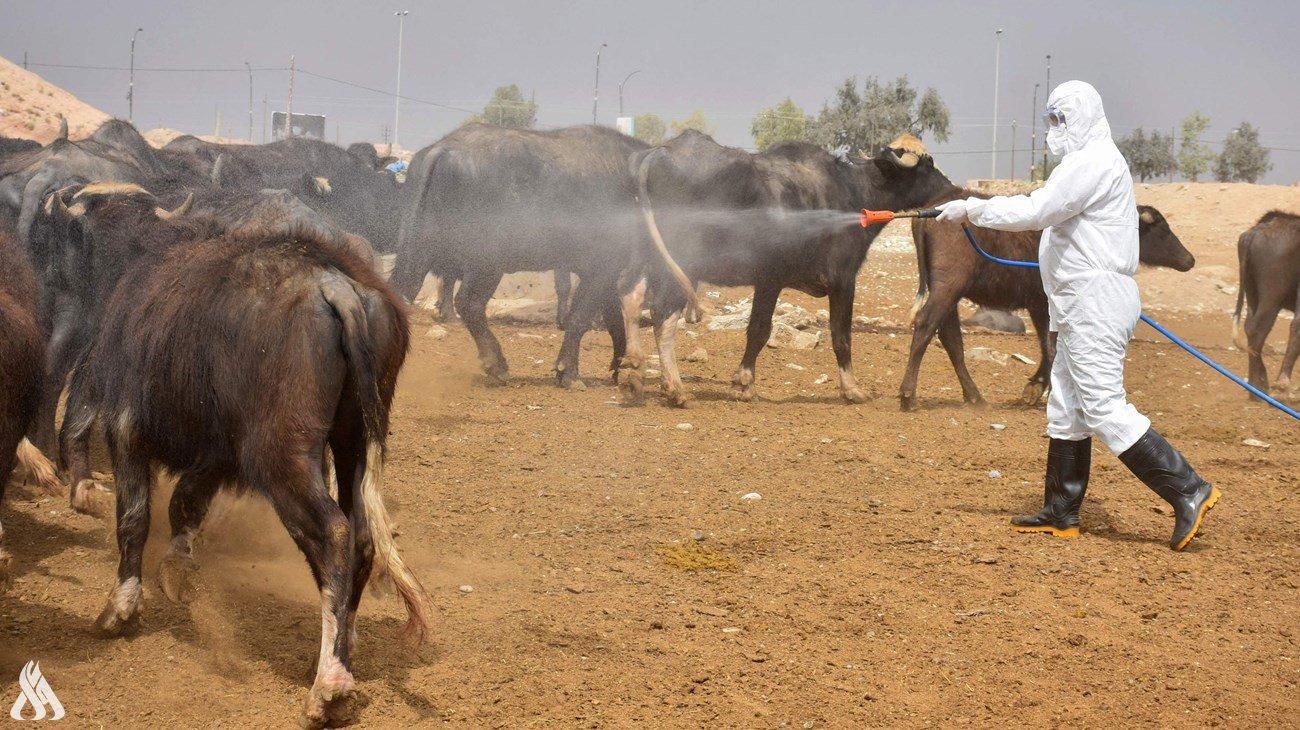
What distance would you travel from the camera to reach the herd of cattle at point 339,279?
171 inches

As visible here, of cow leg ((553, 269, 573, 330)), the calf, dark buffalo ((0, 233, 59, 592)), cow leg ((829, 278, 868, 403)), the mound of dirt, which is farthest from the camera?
the mound of dirt

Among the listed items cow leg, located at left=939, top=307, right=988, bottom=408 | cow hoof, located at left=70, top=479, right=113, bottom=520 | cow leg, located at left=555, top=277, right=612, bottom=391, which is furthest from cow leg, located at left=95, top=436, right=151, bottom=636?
cow leg, located at left=939, top=307, right=988, bottom=408

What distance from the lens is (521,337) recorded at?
1466 cm

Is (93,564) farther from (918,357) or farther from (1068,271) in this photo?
(918,357)

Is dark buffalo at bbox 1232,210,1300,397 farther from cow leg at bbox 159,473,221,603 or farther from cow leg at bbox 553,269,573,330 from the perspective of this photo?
cow leg at bbox 159,473,221,603

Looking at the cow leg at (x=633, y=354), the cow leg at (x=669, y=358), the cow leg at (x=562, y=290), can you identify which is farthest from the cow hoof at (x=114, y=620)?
the cow leg at (x=562, y=290)

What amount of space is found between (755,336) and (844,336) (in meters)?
0.84

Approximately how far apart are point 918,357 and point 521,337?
5.39 metres

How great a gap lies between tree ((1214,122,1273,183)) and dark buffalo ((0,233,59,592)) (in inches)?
2529

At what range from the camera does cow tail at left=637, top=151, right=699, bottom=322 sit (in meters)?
10.6

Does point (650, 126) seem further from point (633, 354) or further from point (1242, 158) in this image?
point (633, 354)

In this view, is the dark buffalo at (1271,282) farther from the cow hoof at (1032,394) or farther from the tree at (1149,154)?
the tree at (1149,154)

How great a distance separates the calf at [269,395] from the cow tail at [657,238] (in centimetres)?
580

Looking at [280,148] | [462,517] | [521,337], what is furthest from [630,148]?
[462,517]
